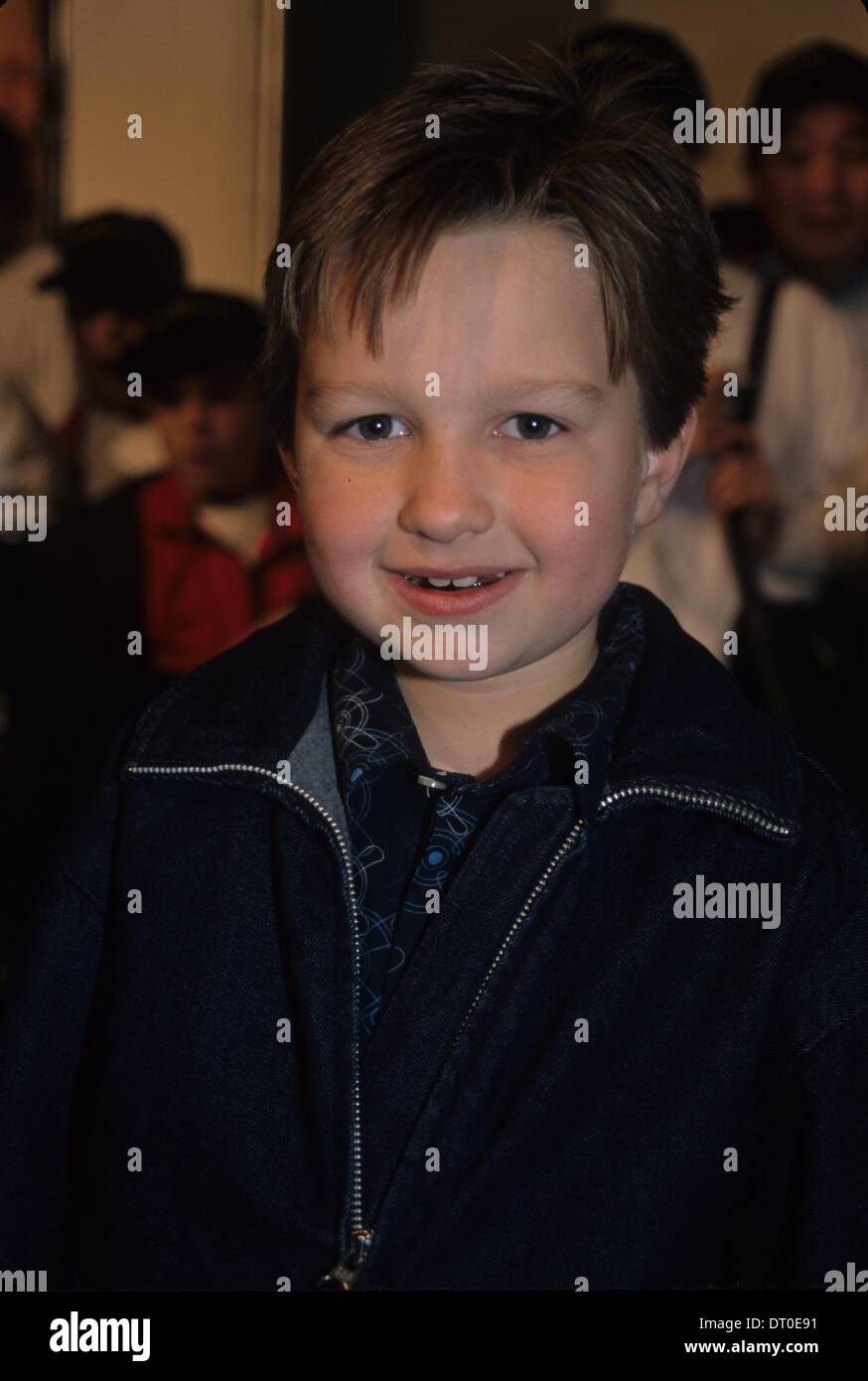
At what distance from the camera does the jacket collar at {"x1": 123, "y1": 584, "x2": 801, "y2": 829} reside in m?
0.79

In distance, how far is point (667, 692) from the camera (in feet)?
2.71

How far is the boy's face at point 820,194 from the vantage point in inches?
48.0

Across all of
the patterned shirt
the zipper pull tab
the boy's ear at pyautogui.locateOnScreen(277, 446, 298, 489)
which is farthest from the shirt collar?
the zipper pull tab

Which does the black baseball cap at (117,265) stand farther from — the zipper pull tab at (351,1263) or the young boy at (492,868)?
the zipper pull tab at (351,1263)

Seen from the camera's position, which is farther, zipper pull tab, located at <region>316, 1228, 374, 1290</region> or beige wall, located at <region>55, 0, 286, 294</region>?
beige wall, located at <region>55, 0, 286, 294</region>

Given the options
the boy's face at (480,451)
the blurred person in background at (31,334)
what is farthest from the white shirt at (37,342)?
the boy's face at (480,451)

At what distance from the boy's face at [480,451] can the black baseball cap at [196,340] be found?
0.60m

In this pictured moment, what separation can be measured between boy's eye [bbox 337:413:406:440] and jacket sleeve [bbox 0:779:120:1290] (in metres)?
0.26

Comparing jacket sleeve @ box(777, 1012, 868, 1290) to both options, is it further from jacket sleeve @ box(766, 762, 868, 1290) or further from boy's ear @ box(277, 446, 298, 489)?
boy's ear @ box(277, 446, 298, 489)

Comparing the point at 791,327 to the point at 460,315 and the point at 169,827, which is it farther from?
the point at 169,827

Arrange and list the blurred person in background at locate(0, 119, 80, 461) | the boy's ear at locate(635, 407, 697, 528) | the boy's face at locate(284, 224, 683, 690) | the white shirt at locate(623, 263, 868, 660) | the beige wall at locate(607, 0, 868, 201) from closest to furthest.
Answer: the boy's face at locate(284, 224, 683, 690)
the boy's ear at locate(635, 407, 697, 528)
the beige wall at locate(607, 0, 868, 201)
the white shirt at locate(623, 263, 868, 660)
the blurred person in background at locate(0, 119, 80, 461)

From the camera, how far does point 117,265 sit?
4.60ft
